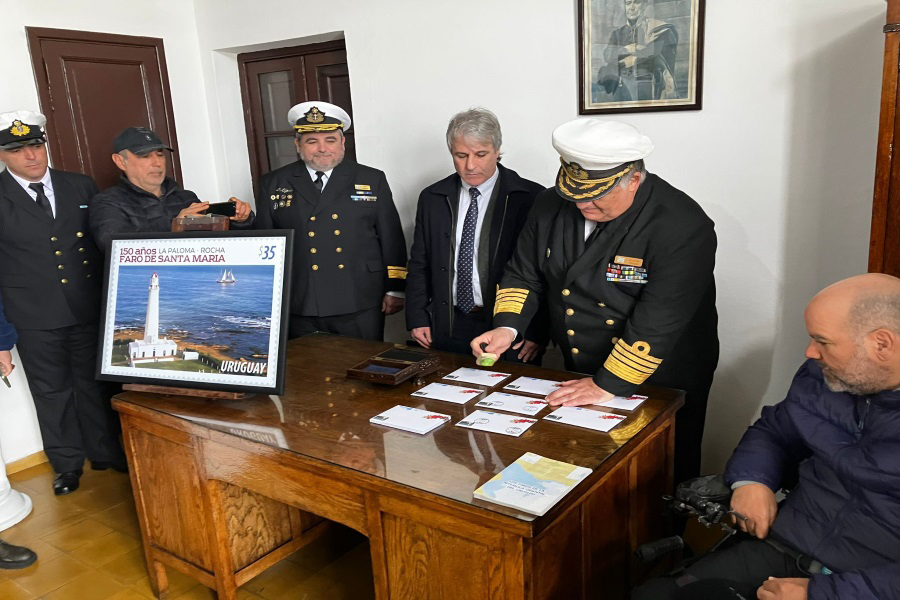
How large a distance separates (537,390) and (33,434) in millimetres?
3061

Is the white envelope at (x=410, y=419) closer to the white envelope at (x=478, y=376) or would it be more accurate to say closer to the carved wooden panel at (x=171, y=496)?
the white envelope at (x=478, y=376)

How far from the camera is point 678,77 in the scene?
2.77m

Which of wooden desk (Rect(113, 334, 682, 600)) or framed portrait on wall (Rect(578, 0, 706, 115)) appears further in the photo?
framed portrait on wall (Rect(578, 0, 706, 115))

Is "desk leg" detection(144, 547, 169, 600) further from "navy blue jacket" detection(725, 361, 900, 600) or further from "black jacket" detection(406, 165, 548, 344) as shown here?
"navy blue jacket" detection(725, 361, 900, 600)

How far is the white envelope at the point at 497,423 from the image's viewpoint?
1.82 meters

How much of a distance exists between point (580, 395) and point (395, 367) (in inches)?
24.4

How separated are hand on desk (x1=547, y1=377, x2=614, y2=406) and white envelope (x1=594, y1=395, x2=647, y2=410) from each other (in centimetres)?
1

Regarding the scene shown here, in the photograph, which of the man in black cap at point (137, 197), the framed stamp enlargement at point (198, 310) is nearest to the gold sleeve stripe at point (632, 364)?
the framed stamp enlargement at point (198, 310)

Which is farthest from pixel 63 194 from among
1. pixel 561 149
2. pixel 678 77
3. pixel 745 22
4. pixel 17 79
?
pixel 745 22

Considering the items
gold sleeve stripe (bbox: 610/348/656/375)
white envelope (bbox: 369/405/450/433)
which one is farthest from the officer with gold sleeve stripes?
white envelope (bbox: 369/405/450/433)

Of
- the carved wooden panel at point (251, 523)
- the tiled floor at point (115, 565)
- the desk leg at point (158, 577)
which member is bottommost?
the tiled floor at point (115, 565)

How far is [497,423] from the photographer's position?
1864 millimetres

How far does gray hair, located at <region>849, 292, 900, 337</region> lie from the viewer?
1.43 m

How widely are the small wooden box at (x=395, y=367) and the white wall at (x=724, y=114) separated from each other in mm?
1272
